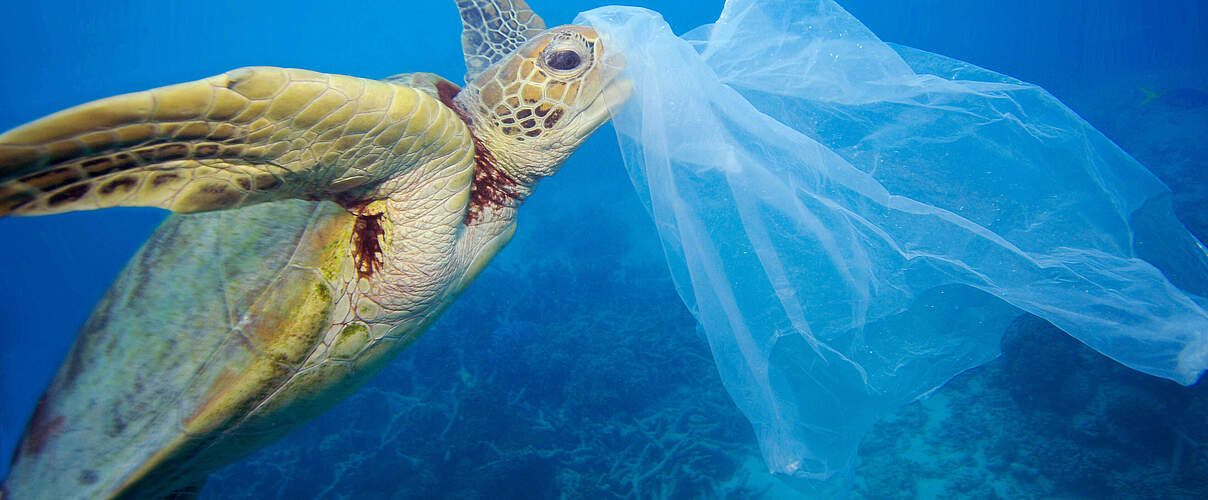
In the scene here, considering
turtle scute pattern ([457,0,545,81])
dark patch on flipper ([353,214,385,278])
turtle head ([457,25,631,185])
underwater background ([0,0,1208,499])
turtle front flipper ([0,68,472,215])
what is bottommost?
underwater background ([0,0,1208,499])

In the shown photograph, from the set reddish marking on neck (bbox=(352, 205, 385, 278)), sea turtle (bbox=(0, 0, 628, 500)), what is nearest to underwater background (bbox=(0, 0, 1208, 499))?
sea turtle (bbox=(0, 0, 628, 500))

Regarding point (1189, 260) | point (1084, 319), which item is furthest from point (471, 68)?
point (1189, 260)

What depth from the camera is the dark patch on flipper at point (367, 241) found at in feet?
4.41

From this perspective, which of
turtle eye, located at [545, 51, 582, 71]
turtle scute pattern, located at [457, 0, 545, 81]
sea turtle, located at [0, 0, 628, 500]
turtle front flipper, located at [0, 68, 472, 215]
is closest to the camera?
turtle front flipper, located at [0, 68, 472, 215]

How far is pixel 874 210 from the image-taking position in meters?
1.34

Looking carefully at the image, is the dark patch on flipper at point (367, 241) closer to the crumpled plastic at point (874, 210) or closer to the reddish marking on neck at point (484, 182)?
the reddish marking on neck at point (484, 182)

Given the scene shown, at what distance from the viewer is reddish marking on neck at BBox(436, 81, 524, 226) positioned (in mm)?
1617

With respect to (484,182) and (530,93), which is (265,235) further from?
(530,93)

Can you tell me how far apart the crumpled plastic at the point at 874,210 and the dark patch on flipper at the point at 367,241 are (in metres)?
0.85

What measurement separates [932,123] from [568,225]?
8.00 m

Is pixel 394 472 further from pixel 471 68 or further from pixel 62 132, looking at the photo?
pixel 62 132

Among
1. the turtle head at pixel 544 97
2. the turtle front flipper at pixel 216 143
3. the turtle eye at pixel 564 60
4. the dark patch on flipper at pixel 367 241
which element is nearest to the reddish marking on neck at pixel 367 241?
the dark patch on flipper at pixel 367 241

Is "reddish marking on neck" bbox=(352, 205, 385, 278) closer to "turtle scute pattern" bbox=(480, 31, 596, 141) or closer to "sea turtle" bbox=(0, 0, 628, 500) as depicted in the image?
"sea turtle" bbox=(0, 0, 628, 500)

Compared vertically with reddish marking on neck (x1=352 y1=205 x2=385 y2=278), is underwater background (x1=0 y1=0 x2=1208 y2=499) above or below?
below
